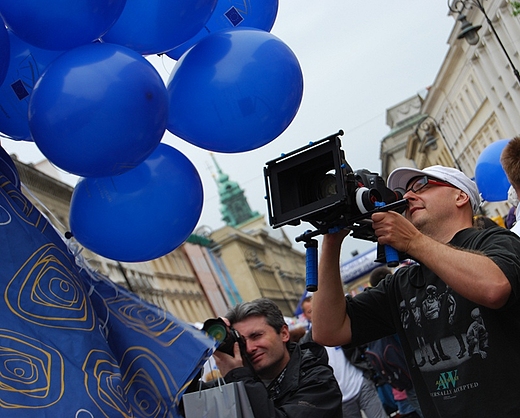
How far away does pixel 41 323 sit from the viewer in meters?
2.60

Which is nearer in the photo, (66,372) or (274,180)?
(66,372)

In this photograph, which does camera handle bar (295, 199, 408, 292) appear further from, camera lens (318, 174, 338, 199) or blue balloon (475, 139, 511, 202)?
blue balloon (475, 139, 511, 202)

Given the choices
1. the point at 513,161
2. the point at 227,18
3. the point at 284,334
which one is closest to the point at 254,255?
the point at 284,334

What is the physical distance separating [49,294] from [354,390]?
4.81 metres

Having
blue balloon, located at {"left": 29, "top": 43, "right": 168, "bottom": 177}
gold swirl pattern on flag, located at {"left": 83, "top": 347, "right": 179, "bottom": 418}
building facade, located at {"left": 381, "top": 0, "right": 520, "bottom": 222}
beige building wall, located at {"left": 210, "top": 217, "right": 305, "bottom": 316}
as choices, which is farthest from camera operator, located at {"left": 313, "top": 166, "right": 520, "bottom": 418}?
→ beige building wall, located at {"left": 210, "top": 217, "right": 305, "bottom": 316}

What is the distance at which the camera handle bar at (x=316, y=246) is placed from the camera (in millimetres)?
2809

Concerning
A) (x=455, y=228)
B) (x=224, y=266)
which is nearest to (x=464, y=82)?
(x=224, y=266)

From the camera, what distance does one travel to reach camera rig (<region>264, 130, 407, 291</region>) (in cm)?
279

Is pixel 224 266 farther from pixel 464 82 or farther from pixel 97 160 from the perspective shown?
pixel 97 160

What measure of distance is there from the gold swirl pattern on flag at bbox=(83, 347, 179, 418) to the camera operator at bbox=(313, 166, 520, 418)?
0.76m

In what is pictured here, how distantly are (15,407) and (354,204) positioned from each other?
130 cm

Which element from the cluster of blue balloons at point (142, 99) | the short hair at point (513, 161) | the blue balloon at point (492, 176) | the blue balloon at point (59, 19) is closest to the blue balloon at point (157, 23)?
the cluster of blue balloons at point (142, 99)

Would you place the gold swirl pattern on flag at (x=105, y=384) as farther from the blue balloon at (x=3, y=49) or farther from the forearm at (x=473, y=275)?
the forearm at (x=473, y=275)

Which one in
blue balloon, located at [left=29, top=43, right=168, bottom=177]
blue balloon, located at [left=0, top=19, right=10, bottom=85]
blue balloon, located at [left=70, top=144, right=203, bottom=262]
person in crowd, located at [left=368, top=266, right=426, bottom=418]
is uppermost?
blue balloon, located at [left=0, top=19, right=10, bottom=85]
